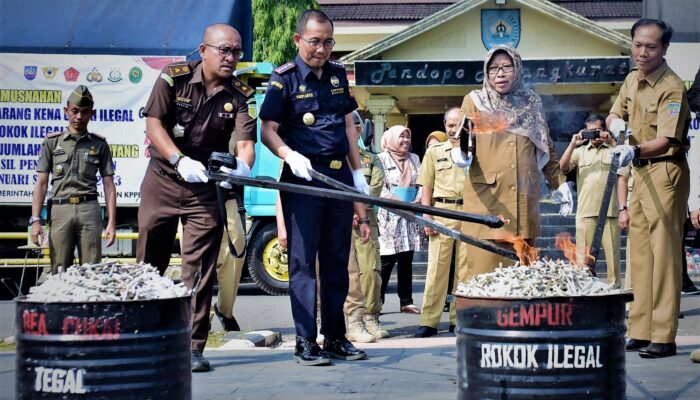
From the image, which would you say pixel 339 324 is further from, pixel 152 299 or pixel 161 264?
pixel 152 299

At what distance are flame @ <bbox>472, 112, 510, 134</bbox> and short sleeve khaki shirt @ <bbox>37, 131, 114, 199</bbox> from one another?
14.3 ft

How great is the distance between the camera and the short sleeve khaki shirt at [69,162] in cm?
953

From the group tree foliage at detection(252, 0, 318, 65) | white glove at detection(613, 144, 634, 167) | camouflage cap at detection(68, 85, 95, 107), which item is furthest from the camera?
tree foliage at detection(252, 0, 318, 65)

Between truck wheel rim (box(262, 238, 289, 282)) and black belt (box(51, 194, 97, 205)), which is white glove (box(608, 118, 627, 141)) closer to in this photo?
black belt (box(51, 194, 97, 205))

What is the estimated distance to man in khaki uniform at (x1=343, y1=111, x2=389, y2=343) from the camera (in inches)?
362

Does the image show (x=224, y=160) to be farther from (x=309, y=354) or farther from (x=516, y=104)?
(x=516, y=104)

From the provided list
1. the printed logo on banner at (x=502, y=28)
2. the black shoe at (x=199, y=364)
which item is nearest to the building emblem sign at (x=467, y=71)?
the printed logo on banner at (x=502, y=28)

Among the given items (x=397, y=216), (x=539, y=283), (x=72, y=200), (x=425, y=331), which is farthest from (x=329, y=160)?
(x=397, y=216)

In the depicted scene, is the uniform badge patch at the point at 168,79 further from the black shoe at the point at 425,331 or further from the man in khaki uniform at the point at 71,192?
the black shoe at the point at 425,331

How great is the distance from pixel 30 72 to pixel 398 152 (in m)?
5.74

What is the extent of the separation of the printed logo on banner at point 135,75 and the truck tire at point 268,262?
8.67ft

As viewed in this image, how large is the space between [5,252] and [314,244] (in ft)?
28.1

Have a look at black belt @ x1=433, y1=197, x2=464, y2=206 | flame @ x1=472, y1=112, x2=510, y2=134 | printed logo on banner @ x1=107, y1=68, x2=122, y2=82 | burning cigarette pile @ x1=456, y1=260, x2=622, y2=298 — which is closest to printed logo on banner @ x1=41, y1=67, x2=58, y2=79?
printed logo on banner @ x1=107, y1=68, x2=122, y2=82

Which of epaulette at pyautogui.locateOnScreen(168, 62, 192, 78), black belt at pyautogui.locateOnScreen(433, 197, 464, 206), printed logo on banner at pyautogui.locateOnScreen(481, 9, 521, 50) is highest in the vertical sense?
printed logo on banner at pyautogui.locateOnScreen(481, 9, 521, 50)
